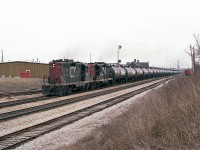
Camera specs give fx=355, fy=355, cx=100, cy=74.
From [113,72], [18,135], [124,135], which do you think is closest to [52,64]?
[113,72]

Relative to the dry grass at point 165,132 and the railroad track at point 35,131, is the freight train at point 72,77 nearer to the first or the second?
the railroad track at point 35,131

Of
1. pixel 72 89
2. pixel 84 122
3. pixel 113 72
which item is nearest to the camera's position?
pixel 84 122

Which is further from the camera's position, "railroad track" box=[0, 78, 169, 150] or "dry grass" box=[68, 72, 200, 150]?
"railroad track" box=[0, 78, 169, 150]

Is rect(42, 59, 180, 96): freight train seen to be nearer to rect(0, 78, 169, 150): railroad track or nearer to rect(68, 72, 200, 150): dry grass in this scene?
rect(0, 78, 169, 150): railroad track

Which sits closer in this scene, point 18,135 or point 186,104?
point 186,104

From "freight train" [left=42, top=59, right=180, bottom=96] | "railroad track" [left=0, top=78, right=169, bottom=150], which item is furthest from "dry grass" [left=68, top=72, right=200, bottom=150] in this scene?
"freight train" [left=42, top=59, right=180, bottom=96]

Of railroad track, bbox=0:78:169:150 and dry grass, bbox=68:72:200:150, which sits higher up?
dry grass, bbox=68:72:200:150

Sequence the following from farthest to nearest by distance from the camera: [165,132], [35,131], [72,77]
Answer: [72,77]
[35,131]
[165,132]

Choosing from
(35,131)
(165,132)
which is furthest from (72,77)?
(165,132)

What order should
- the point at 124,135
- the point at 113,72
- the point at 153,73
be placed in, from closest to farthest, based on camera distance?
the point at 124,135, the point at 113,72, the point at 153,73

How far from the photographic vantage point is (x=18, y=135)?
39.3 feet

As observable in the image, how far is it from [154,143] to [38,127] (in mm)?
7530

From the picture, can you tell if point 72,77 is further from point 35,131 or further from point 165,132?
point 165,132

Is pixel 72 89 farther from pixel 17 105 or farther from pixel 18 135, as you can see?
pixel 18 135
